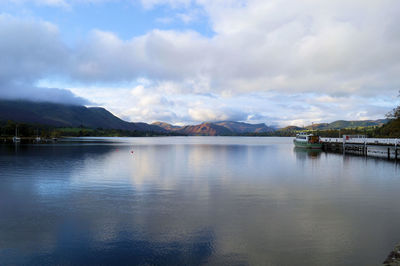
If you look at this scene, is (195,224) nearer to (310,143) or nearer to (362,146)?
(362,146)

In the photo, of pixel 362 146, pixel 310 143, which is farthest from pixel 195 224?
pixel 310 143

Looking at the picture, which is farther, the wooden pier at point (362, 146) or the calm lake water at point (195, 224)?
the wooden pier at point (362, 146)

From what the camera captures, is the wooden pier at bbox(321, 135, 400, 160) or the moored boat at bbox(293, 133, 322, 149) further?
the moored boat at bbox(293, 133, 322, 149)

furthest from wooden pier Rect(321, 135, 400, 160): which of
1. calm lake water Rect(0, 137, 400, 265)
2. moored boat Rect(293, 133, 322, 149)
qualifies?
calm lake water Rect(0, 137, 400, 265)

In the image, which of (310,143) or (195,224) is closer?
(195,224)

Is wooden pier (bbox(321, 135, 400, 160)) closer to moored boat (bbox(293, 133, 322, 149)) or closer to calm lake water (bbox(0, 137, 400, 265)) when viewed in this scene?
moored boat (bbox(293, 133, 322, 149))

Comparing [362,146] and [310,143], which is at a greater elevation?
[310,143]

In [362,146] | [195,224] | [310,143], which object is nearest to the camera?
[195,224]

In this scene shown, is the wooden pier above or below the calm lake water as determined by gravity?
above

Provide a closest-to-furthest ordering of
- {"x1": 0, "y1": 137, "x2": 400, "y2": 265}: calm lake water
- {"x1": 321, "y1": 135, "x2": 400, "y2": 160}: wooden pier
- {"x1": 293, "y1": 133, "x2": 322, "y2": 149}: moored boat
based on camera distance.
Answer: {"x1": 0, "y1": 137, "x2": 400, "y2": 265}: calm lake water < {"x1": 321, "y1": 135, "x2": 400, "y2": 160}: wooden pier < {"x1": 293, "y1": 133, "x2": 322, "y2": 149}: moored boat

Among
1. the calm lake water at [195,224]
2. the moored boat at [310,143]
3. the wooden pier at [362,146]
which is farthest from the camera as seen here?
the moored boat at [310,143]

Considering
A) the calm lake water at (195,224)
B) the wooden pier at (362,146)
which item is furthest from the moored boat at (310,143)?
the calm lake water at (195,224)

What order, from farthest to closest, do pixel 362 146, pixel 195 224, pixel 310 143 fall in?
1. pixel 310 143
2. pixel 362 146
3. pixel 195 224

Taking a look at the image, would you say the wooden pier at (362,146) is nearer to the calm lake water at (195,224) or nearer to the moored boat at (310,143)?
the moored boat at (310,143)
